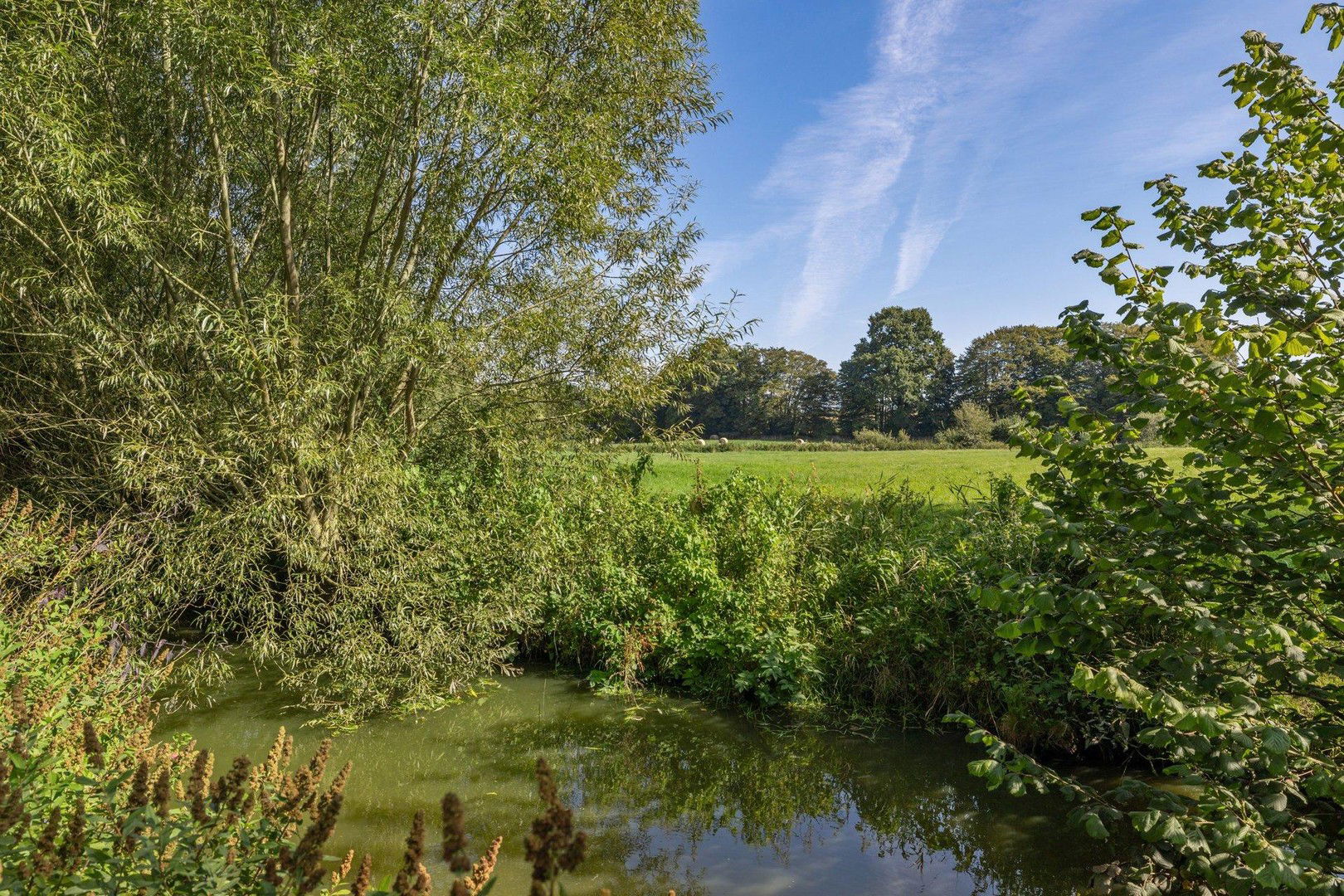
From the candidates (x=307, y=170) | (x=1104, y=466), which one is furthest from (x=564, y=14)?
(x=1104, y=466)

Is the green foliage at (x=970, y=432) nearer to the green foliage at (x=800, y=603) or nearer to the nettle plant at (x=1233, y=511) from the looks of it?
the green foliage at (x=800, y=603)

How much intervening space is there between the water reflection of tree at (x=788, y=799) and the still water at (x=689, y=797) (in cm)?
2

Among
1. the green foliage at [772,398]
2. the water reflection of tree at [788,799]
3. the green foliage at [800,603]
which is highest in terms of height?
the green foliage at [772,398]

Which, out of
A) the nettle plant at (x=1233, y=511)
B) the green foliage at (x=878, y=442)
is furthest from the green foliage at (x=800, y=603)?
the green foliage at (x=878, y=442)

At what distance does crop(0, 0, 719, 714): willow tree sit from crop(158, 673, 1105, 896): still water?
1.69 meters

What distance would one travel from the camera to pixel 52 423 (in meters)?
6.94

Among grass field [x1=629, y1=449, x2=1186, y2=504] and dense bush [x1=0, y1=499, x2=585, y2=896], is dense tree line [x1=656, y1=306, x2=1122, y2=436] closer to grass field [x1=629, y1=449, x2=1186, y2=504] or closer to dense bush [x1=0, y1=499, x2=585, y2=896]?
grass field [x1=629, y1=449, x2=1186, y2=504]

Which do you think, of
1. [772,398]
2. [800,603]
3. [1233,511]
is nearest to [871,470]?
[800,603]

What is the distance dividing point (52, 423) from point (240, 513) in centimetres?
238

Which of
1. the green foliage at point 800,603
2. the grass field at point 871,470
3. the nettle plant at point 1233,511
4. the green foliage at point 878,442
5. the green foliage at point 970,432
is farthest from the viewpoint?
the green foliage at point 878,442

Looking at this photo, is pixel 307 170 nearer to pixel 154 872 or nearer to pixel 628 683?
pixel 628 683

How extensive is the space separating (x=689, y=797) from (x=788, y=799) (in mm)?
746

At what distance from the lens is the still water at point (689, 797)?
4.59 metres

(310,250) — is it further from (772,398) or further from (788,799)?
(772,398)
